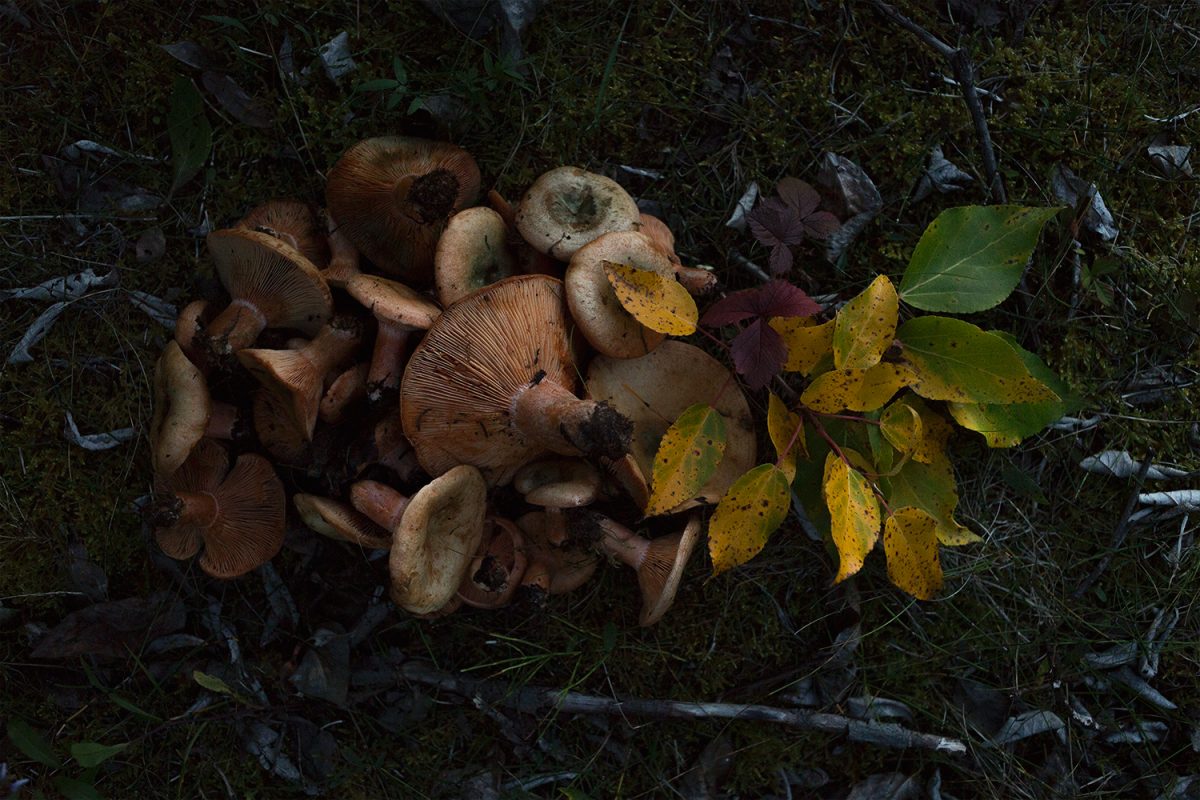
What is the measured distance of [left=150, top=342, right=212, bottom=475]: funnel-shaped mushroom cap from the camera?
2.91m

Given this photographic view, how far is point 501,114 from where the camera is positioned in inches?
136

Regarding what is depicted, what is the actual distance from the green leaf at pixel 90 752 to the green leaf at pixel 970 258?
11.3 ft

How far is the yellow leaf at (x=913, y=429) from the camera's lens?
2943 millimetres

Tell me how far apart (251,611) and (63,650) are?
739mm

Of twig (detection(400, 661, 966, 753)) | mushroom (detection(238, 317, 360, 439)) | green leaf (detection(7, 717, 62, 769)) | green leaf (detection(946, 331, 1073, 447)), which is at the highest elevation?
mushroom (detection(238, 317, 360, 439))

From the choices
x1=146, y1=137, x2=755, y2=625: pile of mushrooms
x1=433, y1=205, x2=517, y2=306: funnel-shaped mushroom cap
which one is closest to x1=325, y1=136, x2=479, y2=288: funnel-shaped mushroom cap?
x1=146, y1=137, x2=755, y2=625: pile of mushrooms

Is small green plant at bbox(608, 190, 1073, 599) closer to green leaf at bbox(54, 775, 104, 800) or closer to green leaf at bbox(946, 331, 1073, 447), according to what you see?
green leaf at bbox(946, 331, 1073, 447)

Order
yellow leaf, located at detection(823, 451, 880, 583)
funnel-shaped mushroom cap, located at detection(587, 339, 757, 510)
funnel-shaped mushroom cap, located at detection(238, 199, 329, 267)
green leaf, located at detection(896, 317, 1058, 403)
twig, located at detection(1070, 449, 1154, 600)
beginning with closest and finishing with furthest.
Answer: yellow leaf, located at detection(823, 451, 880, 583)
green leaf, located at detection(896, 317, 1058, 403)
funnel-shaped mushroom cap, located at detection(587, 339, 757, 510)
funnel-shaped mushroom cap, located at detection(238, 199, 329, 267)
twig, located at detection(1070, 449, 1154, 600)

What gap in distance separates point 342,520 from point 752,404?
1608 millimetres

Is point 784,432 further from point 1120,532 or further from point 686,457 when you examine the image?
point 1120,532

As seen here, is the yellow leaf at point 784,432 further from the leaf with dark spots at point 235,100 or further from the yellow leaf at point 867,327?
the leaf with dark spots at point 235,100

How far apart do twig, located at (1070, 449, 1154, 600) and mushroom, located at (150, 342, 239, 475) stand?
3.50 m

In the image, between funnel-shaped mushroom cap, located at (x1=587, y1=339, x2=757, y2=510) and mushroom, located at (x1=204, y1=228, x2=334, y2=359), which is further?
funnel-shaped mushroom cap, located at (x1=587, y1=339, x2=757, y2=510)

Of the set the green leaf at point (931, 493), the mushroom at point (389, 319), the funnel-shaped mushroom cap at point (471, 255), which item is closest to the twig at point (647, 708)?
the green leaf at point (931, 493)
